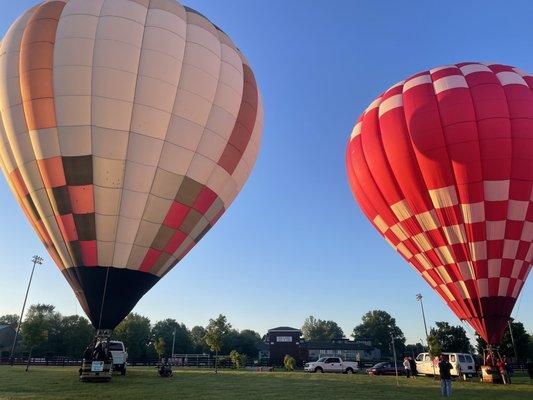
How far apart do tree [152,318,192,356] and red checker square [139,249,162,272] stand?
66.2m

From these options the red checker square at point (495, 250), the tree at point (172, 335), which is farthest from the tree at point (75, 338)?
the red checker square at point (495, 250)

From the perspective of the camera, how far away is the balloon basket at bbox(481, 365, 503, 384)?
59.1ft

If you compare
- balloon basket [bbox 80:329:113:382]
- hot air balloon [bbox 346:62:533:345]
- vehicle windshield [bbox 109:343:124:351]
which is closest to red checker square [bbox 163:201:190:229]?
balloon basket [bbox 80:329:113:382]

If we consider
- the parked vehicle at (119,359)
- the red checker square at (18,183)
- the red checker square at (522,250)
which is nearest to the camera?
the red checker square at (18,183)

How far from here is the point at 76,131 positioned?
14.0 metres

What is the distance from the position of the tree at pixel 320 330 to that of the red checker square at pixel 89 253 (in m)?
119

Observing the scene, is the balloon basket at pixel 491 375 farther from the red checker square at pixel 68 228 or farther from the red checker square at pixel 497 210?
the red checker square at pixel 68 228

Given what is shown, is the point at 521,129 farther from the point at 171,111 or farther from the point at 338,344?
the point at 338,344

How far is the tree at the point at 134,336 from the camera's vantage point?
60.8 meters

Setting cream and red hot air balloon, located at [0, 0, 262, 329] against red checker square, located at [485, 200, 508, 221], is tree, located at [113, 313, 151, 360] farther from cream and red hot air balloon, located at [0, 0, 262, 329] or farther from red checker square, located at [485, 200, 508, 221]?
red checker square, located at [485, 200, 508, 221]

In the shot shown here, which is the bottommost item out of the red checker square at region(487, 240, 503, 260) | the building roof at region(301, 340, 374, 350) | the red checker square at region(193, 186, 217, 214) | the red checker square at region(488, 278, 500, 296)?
the red checker square at region(488, 278, 500, 296)

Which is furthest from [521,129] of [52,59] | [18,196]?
[18,196]

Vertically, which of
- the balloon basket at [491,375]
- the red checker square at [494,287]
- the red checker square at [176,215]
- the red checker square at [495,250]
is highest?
the red checker square at [176,215]

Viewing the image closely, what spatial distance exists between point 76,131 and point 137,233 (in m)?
3.93
